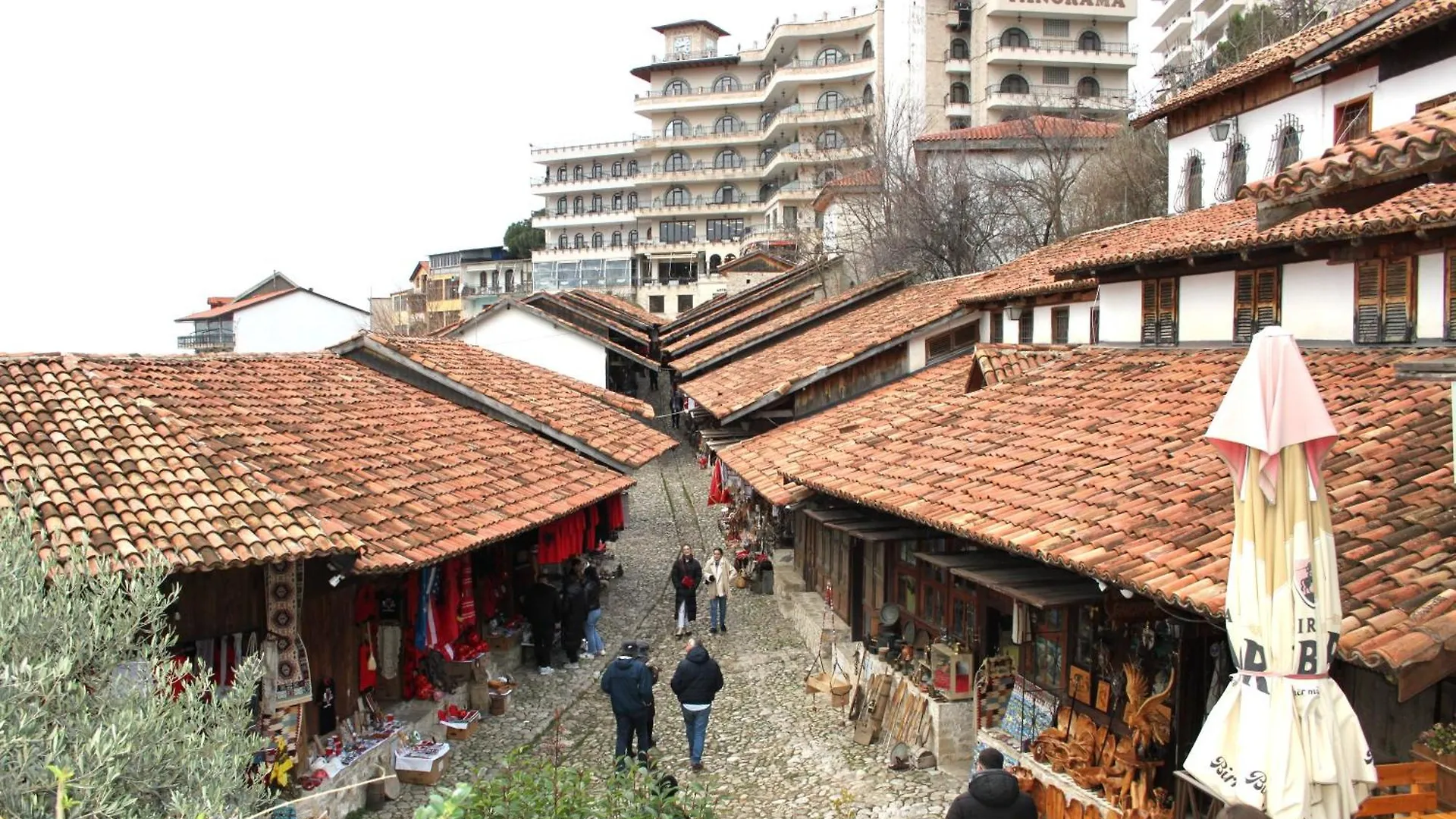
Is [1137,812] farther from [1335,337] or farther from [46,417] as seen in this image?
[46,417]

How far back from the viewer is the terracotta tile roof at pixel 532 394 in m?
18.7

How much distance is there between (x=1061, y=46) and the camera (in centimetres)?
5975

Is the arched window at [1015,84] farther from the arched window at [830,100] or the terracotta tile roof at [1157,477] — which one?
the terracotta tile roof at [1157,477]

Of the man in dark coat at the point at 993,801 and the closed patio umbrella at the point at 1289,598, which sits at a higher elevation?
the closed patio umbrella at the point at 1289,598

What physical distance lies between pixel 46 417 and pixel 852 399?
1347 centimetres

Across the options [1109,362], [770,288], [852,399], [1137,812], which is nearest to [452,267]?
[770,288]

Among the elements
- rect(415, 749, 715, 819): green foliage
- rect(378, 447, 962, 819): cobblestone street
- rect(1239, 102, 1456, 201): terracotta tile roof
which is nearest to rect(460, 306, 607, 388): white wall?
rect(378, 447, 962, 819): cobblestone street

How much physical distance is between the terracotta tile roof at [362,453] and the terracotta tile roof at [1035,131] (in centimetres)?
2535

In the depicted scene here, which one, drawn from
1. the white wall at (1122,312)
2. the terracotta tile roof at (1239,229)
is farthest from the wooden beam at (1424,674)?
the white wall at (1122,312)

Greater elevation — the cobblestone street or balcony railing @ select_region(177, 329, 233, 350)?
balcony railing @ select_region(177, 329, 233, 350)

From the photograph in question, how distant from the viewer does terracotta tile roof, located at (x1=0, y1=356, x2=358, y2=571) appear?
888cm

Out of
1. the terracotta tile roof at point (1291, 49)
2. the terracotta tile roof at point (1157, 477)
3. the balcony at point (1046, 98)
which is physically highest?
the balcony at point (1046, 98)

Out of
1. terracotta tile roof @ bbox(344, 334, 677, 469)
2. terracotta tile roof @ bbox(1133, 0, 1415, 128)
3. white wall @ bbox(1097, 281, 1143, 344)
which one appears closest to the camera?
terracotta tile roof @ bbox(1133, 0, 1415, 128)

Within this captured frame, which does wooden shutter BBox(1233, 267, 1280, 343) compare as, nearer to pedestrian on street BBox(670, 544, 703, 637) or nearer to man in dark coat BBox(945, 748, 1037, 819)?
man in dark coat BBox(945, 748, 1037, 819)
